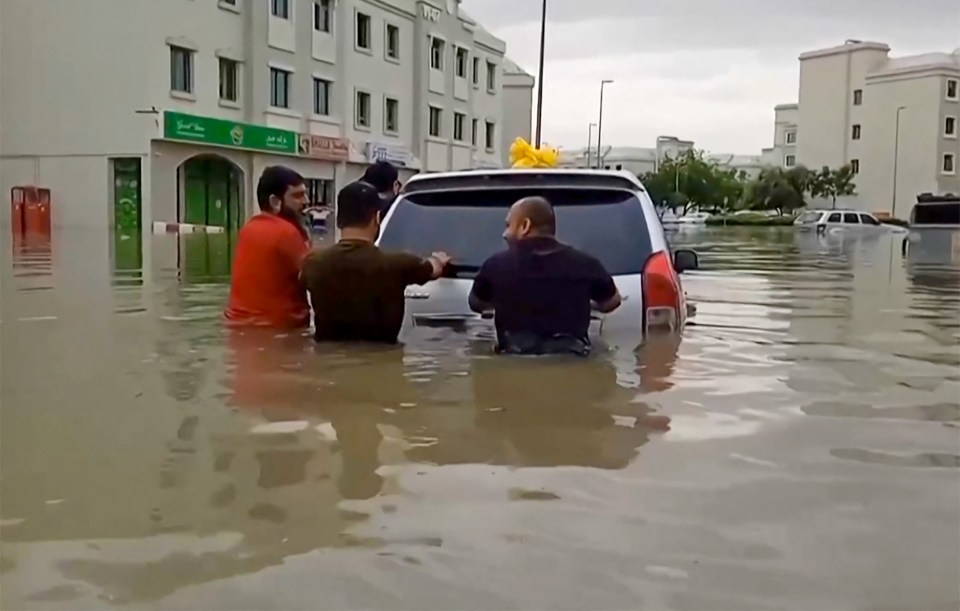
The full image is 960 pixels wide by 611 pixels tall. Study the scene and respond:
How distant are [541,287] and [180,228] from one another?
96.4 feet

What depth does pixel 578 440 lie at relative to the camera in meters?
4.77

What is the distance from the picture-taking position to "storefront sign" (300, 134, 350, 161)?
39.0 metres

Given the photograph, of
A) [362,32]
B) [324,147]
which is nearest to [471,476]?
[324,147]

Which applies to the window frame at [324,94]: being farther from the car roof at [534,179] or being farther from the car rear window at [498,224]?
the car roof at [534,179]

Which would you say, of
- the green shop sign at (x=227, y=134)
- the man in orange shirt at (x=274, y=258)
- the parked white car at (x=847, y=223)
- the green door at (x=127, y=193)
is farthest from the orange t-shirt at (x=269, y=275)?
the parked white car at (x=847, y=223)

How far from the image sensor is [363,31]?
43.2 metres

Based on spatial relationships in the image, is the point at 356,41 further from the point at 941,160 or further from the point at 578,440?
the point at 941,160

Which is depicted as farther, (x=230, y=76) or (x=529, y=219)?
(x=230, y=76)

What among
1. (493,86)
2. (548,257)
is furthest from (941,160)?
(548,257)

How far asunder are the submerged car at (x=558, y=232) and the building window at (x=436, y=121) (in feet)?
139

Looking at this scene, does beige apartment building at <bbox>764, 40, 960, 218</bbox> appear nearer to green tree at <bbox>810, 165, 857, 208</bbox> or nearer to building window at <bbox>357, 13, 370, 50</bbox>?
green tree at <bbox>810, 165, 857, 208</bbox>

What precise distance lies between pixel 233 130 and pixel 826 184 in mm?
56916

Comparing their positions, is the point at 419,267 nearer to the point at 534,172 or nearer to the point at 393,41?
A: the point at 534,172

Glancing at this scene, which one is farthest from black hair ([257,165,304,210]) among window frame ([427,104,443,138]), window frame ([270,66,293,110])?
window frame ([427,104,443,138])
